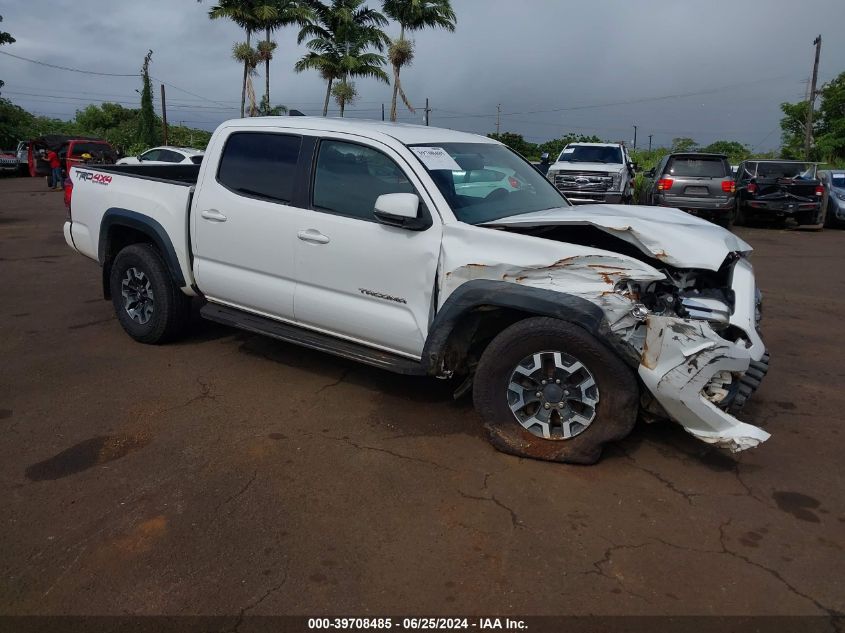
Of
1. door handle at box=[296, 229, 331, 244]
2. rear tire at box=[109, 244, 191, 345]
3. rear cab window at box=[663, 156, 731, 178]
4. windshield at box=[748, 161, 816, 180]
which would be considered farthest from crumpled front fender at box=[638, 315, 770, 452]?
windshield at box=[748, 161, 816, 180]

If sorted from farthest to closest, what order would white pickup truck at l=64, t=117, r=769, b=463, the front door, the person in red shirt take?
the person in red shirt → the front door → white pickup truck at l=64, t=117, r=769, b=463

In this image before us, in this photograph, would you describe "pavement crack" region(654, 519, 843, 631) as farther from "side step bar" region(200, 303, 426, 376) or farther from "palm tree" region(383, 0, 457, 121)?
"palm tree" region(383, 0, 457, 121)

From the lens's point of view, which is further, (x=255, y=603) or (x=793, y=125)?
(x=793, y=125)

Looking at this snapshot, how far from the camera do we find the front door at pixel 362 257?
4.12 metres

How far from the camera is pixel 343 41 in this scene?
1246 inches

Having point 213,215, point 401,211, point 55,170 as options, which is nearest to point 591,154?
point 213,215

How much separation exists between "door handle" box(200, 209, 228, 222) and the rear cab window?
12.6m

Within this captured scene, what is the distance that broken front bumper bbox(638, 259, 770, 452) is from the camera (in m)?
3.41

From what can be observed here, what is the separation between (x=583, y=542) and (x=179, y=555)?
1781 mm

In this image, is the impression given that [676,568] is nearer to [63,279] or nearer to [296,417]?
[296,417]

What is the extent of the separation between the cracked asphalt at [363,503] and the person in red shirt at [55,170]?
67.2ft

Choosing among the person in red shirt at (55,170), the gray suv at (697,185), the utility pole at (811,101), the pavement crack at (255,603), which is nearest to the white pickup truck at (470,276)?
the pavement crack at (255,603)

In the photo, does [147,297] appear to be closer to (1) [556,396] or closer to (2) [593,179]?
(1) [556,396]

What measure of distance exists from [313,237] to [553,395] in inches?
72.4
